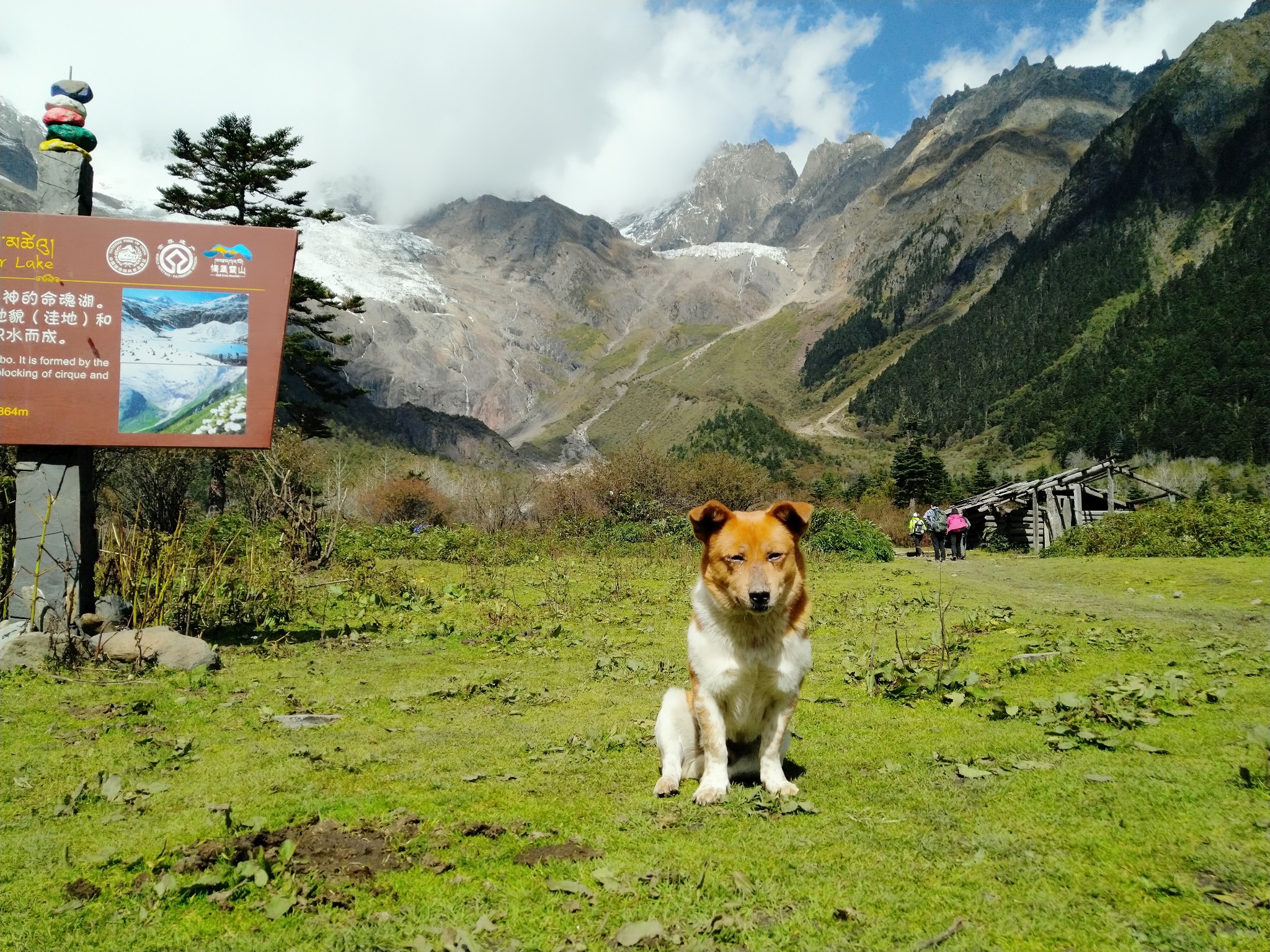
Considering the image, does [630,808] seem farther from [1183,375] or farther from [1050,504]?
[1183,375]

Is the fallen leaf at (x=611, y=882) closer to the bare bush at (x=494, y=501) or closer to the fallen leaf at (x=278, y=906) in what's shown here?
the fallen leaf at (x=278, y=906)

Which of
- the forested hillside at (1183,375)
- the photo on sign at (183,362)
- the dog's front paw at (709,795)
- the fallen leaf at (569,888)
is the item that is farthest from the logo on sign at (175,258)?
the forested hillside at (1183,375)

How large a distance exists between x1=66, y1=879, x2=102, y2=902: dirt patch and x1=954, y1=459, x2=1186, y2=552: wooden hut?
35333 millimetres

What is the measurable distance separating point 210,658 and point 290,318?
2531 cm

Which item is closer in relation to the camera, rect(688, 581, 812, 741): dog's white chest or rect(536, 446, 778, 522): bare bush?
rect(688, 581, 812, 741): dog's white chest

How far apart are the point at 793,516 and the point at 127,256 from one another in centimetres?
994

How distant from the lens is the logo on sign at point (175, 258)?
10.6 metres

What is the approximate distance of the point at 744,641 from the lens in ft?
16.2

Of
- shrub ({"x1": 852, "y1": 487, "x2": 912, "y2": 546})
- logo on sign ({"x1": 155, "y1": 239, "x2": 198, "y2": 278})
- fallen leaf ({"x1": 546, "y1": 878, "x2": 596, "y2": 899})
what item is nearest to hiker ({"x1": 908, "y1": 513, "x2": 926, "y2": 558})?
shrub ({"x1": 852, "y1": 487, "x2": 912, "y2": 546})

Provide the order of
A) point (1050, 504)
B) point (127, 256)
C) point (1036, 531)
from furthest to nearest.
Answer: point (1036, 531) → point (1050, 504) → point (127, 256)

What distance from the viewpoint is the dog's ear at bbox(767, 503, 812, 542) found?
16.5 feet

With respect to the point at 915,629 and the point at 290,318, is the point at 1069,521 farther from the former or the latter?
the point at 290,318

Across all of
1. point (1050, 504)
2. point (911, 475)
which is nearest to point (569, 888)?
point (1050, 504)

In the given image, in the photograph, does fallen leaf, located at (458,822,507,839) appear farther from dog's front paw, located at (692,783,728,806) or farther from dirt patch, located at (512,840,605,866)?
dog's front paw, located at (692,783,728,806)
